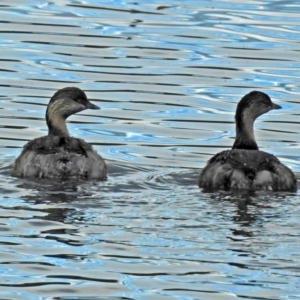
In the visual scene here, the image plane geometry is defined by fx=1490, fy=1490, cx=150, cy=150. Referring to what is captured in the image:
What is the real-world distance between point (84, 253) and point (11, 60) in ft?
36.2

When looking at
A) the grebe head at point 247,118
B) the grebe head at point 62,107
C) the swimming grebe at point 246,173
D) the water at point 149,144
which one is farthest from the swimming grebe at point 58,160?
the grebe head at point 247,118

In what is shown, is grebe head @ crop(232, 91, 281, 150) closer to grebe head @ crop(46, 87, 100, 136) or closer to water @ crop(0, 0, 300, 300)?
water @ crop(0, 0, 300, 300)

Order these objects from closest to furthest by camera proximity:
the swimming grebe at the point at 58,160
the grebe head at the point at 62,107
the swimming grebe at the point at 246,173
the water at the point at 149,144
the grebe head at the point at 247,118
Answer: the water at the point at 149,144 → the swimming grebe at the point at 246,173 → the swimming grebe at the point at 58,160 → the grebe head at the point at 247,118 → the grebe head at the point at 62,107

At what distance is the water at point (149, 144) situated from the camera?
12328 mm

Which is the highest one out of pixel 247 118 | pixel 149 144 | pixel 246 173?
pixel 247 118

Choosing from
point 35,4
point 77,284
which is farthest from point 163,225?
point 35,4

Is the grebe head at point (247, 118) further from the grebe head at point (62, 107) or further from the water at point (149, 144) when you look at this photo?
the grebe head at point (62, 107)

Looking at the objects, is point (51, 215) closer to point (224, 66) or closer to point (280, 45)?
point (224, 66)

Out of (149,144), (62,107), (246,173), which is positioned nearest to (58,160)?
(62,107)

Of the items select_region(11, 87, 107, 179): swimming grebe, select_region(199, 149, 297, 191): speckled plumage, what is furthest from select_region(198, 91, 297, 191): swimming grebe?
select_region(11, 87, 107, 179): swimming grebe

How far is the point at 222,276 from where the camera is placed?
12.2 meters

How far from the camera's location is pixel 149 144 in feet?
61.3

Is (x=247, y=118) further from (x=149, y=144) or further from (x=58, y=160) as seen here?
(x=58, y=160)

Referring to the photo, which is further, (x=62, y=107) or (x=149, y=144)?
(x=149, y=144)
